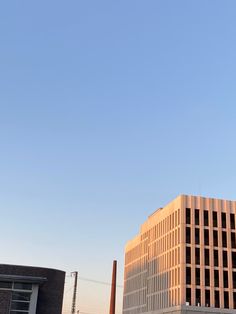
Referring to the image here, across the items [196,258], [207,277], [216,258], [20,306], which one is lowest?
[20,306]

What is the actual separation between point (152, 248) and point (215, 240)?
979 inches

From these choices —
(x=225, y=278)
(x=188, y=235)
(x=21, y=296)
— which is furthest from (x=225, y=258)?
(x=21, y=296)

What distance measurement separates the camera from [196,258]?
93375 millimetres

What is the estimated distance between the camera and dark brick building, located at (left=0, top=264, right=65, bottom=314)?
63344mm

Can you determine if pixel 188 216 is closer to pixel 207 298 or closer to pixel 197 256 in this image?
pixel 197 256

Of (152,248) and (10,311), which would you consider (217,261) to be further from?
(10,311)

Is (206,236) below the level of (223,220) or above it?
below

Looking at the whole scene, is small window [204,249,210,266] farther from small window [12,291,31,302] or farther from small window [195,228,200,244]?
small window [12,291,31,302]

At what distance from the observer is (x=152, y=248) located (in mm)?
116812

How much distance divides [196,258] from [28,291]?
132 ft

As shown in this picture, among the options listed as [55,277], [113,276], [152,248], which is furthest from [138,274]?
[55,277]

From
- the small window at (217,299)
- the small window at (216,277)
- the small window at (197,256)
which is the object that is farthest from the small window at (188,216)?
the small window at (217,299)

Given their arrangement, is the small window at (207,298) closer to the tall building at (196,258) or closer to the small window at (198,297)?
the tall building at (196,258)

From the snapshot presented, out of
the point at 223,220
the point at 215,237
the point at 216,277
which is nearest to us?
the point at 216,277
